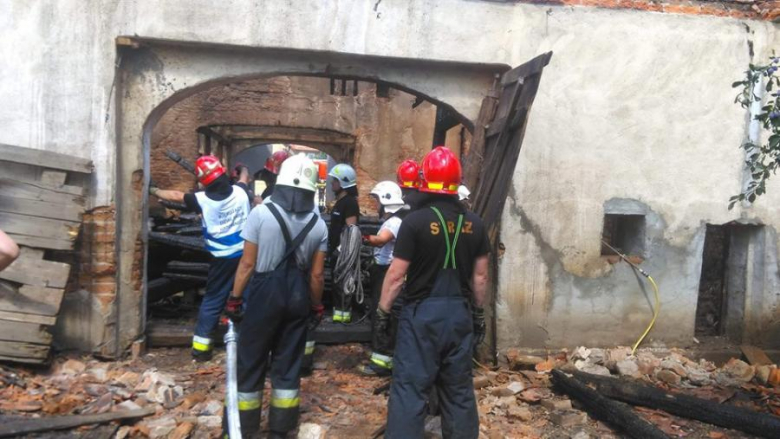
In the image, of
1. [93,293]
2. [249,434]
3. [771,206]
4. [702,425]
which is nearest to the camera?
[249,434]

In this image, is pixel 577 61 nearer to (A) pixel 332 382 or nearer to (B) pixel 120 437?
(A) pixel 332 382

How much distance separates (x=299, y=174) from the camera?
4.09m

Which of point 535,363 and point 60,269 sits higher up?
point 60,269

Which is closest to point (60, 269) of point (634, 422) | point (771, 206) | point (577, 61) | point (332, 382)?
point (332, 382)

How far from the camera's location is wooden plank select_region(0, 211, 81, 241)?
483cm

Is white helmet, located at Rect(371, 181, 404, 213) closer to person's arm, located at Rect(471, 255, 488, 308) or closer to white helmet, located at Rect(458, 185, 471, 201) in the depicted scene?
white helmet, located at Rect(458, 185, 471, 201)

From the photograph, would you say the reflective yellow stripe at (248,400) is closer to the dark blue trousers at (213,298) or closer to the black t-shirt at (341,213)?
the dark blue trousers at (213,298)

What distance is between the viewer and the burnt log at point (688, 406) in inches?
175

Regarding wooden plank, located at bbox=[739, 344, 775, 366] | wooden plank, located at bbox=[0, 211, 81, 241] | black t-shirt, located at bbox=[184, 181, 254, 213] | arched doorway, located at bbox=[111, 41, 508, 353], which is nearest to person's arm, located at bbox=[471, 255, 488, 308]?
arched doorway, located at bbox=[111, 41, 508, 353]

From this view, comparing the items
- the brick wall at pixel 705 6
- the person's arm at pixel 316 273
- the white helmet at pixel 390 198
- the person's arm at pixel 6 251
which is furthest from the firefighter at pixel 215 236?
the brick wall at pixel 705 6

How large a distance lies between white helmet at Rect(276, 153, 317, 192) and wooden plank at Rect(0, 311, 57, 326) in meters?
2.51

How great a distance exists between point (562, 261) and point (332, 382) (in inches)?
Result: 107

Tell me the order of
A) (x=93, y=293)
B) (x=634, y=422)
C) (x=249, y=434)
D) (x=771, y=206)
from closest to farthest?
(x=249, y=434), (x=634, y=422), (x=93, y=293), (x=771, y=206)

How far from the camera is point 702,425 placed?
4711mm
